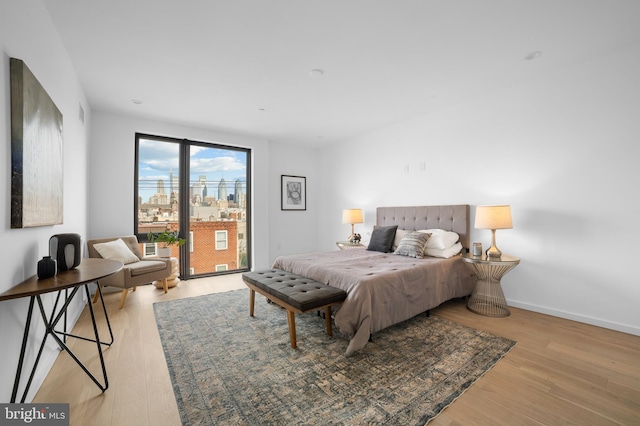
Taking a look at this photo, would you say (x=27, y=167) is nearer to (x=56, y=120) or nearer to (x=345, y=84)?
(x=56, y=120)

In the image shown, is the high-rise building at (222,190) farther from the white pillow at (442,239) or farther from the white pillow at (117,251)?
the white pillow at (442,239)

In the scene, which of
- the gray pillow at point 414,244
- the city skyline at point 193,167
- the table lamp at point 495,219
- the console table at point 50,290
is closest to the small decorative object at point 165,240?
the city skyline at point 193,167

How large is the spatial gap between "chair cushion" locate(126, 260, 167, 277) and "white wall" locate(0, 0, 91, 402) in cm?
66

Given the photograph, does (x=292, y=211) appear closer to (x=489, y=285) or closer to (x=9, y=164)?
(x=489, y=285)

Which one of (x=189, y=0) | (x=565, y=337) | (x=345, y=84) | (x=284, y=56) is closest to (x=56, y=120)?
(x=189, y=0)

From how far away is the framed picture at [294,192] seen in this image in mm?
5969

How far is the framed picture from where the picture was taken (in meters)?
5.97

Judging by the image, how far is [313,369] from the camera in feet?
6.73

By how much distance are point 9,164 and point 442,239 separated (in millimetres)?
3864

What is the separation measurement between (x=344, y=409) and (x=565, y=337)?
231 cm

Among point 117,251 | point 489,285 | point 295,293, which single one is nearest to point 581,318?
point 489,285

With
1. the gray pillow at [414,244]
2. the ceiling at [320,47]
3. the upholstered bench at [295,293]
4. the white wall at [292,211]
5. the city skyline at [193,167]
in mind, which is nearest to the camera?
the ceiling at [320,47]

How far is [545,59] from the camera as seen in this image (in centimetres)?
278

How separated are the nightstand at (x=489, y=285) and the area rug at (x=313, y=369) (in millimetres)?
665
